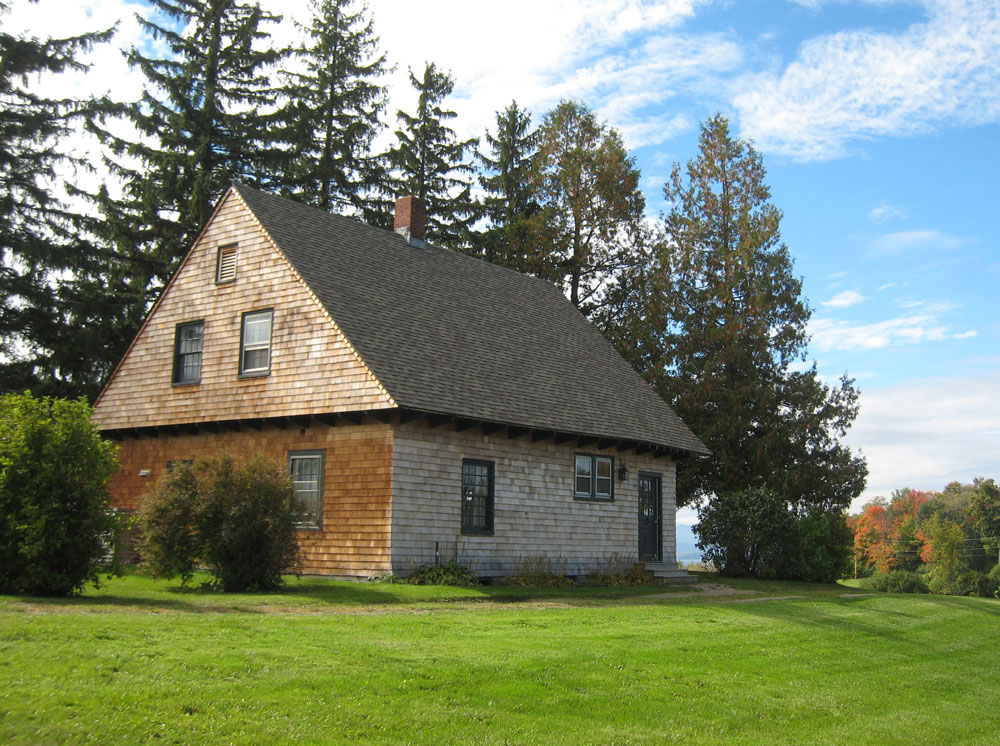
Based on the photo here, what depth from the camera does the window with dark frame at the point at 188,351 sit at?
21.3 metres

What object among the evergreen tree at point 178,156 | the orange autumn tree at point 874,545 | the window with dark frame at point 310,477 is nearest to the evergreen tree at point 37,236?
the evergreen tree at point 178,156

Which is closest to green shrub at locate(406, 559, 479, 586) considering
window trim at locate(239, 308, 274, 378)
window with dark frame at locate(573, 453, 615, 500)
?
window with dark frame at locate(573, 453, 615, 500)

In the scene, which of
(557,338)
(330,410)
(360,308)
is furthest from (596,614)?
(557,338)

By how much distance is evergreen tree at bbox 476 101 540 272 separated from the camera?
39.3 meters

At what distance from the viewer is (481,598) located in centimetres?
1581

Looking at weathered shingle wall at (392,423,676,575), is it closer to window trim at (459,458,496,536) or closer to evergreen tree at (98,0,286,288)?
window trim at (459,458,496,536)

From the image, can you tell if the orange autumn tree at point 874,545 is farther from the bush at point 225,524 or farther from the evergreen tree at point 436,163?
the bush at point 225,524

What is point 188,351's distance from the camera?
21.6m

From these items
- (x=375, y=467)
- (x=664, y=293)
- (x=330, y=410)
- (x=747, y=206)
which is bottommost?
(x=375, y=467)

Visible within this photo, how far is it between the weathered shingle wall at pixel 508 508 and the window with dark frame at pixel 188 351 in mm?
6484

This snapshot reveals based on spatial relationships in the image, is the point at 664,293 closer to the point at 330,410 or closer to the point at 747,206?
the point at 747,206

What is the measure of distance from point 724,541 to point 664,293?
1055cm

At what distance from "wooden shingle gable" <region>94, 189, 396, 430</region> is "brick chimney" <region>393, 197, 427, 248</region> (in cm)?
520

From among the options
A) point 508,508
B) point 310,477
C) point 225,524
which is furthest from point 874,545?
point 225,524
